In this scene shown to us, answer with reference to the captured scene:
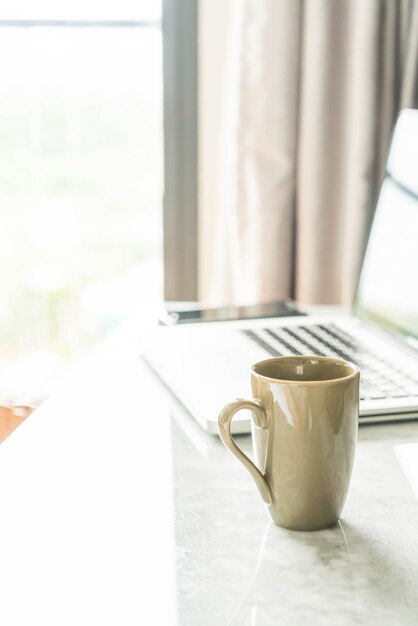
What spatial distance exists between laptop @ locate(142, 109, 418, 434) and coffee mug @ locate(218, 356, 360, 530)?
0.17 meters

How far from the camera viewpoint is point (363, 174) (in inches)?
54.6

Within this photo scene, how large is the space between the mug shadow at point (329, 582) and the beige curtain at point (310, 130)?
0.94 meters

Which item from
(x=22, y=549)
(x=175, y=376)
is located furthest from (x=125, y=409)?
(x=22, y=549)

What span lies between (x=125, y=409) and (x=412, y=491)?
31cm

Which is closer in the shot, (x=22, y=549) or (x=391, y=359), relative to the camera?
(x=22, y=549)

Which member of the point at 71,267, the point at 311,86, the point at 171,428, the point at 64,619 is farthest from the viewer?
the point at 71,267

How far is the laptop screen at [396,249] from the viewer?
1.01m

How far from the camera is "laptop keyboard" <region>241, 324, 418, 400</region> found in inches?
30.7

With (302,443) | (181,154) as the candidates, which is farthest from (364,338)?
(181,154)

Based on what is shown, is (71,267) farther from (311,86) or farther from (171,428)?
(171,428)

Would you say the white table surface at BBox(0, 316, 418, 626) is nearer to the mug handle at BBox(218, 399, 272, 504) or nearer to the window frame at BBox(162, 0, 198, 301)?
the mug handle at BBox(218, 399, 272, 504)

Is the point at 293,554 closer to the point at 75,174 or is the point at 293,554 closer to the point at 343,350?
the point at 343,350

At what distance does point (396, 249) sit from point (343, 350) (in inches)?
7.8

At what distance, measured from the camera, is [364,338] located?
3.28ft
